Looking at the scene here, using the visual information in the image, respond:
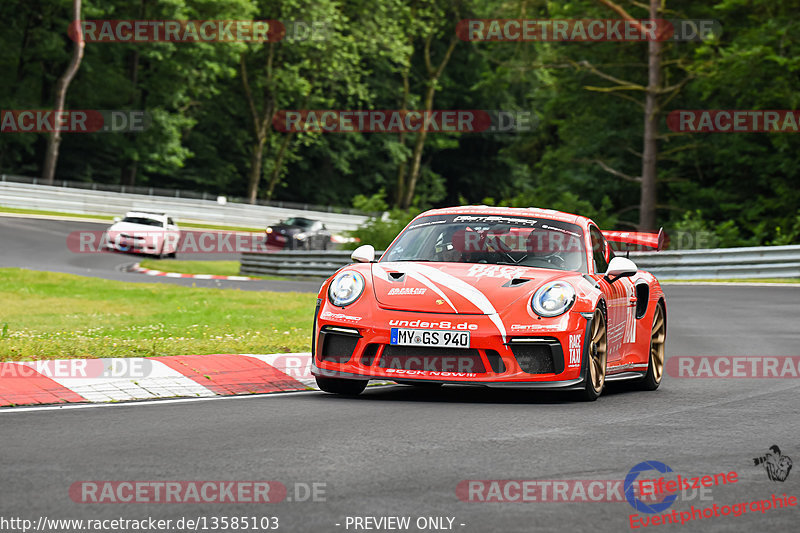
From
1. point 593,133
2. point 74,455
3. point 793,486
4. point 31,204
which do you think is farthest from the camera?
point 31,204

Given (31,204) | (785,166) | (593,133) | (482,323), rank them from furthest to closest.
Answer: (31,204)
(593,133)
(785,166)
(482,323)

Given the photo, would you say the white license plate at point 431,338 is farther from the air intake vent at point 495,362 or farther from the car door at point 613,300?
the car door at point 613,300

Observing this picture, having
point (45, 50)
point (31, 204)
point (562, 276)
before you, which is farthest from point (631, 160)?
point (562, 276)

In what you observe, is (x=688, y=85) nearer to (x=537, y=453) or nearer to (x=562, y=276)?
(x=562, y=276)

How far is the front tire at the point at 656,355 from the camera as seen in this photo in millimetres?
10188

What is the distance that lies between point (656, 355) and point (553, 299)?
2199 millimetres

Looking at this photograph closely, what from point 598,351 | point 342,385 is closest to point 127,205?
point 342,385

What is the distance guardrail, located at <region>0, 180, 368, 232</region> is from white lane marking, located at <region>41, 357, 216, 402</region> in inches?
1549

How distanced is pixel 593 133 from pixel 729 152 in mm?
5518

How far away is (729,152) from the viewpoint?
3612 cm

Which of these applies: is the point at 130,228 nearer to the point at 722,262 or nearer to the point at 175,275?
the point at 175,275

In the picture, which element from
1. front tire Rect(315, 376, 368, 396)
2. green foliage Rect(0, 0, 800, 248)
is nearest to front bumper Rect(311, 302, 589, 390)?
front tire Rect(315, 376, 368, 396)

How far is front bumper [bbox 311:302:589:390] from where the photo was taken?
8359 millimetres

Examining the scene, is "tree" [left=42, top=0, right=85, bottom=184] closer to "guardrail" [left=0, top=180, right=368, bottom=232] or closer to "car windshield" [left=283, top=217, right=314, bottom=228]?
"guardrail" [left=0, top=180, right=368, bottom=232]
